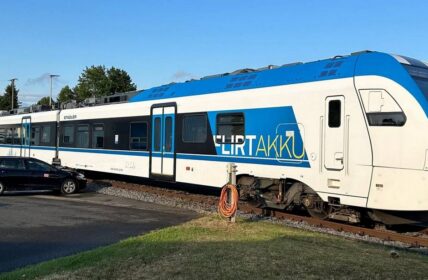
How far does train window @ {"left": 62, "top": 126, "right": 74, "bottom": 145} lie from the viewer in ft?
74.2

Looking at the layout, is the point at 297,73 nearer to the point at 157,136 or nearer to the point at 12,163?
the point at 157,136

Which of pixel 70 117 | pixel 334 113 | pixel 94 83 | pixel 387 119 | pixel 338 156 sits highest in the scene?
pixel 94 83

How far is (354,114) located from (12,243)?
703 cm

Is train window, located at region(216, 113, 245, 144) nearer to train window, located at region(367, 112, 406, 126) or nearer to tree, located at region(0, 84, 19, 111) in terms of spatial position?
train window, located at region(367, 112, 406, 126)

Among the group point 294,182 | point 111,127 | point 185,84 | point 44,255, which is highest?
point 185,84

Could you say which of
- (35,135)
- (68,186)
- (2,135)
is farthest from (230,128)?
(2,135)

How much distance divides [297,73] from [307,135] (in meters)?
1.63

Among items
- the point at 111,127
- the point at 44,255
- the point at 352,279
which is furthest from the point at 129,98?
the point at 352,279

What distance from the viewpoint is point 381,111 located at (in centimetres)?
959

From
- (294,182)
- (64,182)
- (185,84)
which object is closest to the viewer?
(294,182)

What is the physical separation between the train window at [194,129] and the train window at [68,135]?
30.1ft

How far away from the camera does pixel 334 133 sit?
34.2 ft

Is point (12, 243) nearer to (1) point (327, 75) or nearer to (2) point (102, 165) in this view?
(1) point (327, 75)

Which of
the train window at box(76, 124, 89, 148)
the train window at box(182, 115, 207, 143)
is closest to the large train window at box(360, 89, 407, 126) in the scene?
the train window at box(182, 115, 207, 143)
